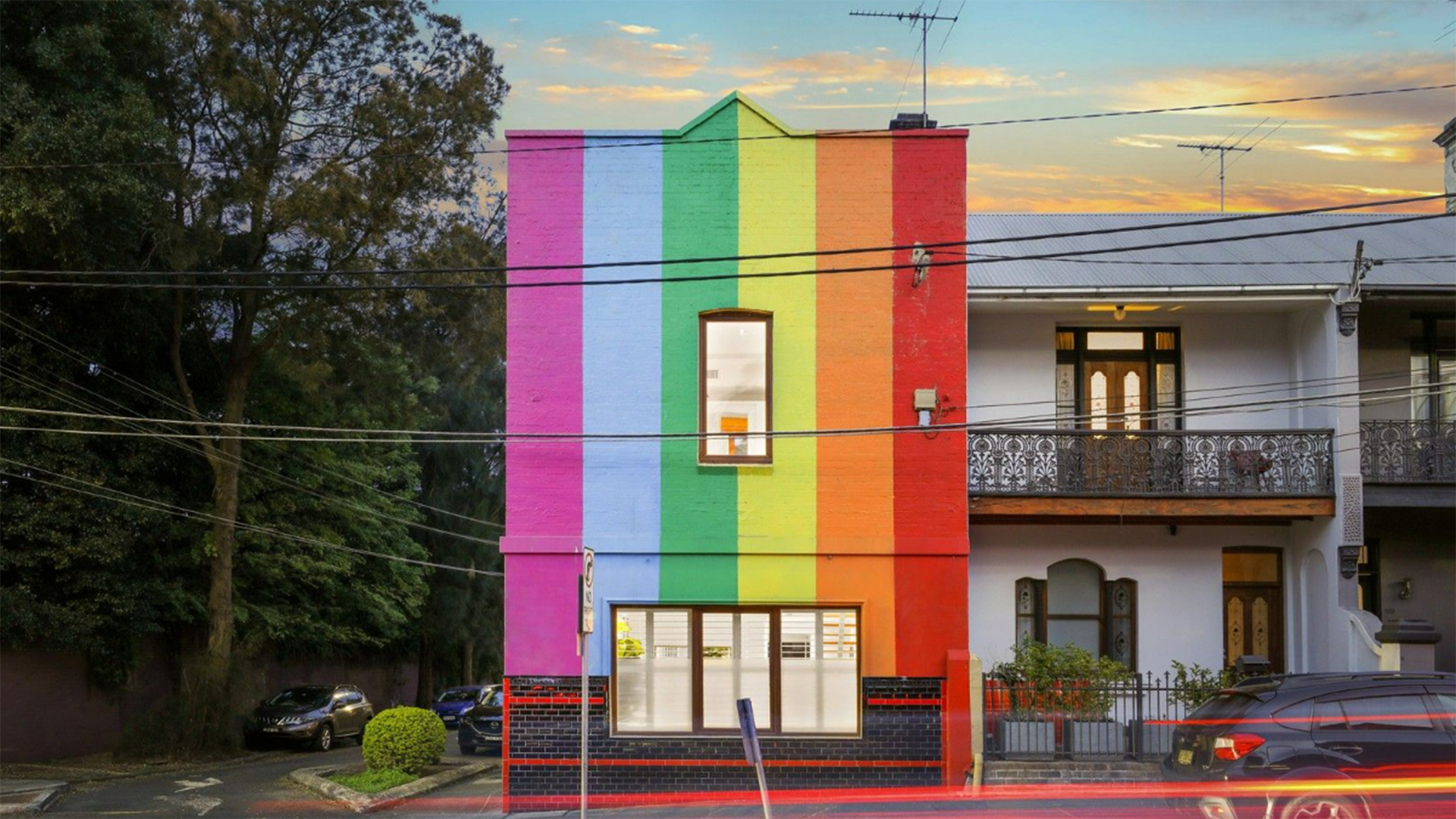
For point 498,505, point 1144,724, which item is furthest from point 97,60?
point 498,505

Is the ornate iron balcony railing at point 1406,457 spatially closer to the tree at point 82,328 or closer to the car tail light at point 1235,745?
the car tail light at point 1235,745

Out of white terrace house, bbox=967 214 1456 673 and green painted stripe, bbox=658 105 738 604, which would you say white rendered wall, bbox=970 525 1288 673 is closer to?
white terrace house, bbox=967 214 1456 673

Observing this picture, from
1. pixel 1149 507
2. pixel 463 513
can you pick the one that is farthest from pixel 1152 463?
pixel 463 513

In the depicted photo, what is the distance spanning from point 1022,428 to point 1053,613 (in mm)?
3182

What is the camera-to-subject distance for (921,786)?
60.5 ft

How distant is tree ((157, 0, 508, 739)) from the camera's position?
3039 cm

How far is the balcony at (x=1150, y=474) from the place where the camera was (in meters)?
21.4

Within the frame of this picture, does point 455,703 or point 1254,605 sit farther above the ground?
point 1254,605

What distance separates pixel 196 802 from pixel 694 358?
34.2ft

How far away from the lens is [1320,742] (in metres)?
13.3

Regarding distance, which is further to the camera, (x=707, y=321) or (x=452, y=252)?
(x=452, y=252)

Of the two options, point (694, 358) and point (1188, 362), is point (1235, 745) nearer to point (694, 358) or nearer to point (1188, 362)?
point (694, 358)

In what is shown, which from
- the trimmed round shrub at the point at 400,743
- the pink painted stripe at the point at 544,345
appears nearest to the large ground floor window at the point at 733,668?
the pink painted stripe at the point at 544,345

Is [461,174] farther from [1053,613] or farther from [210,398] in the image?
[1053,613]
